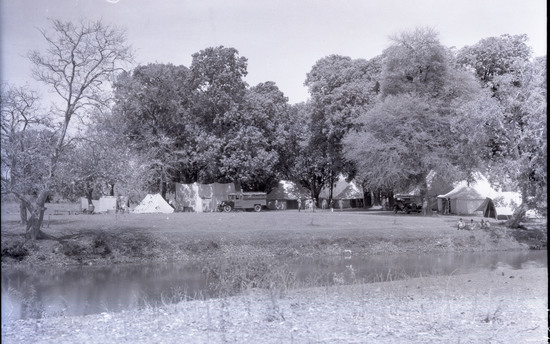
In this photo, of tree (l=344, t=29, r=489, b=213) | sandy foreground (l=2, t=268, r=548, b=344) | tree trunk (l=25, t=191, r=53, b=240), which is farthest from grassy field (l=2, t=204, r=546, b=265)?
sandy foreground (l=2, t=268, r=548, b=344)

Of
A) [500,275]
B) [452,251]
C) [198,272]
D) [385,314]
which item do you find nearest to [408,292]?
[385,314]

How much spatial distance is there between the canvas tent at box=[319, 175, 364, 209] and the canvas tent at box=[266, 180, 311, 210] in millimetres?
2500

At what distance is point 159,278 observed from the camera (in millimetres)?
21000

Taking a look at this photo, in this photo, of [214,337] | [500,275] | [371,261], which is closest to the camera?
[214,337]

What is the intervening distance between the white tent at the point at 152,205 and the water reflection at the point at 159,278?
2284 centimetres

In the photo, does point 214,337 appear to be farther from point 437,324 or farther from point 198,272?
point 198,272

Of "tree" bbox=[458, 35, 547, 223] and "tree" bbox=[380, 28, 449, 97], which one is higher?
"tree" bbox=[380, 28, 449, 97]

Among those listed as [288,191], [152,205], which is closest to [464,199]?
[288,191]

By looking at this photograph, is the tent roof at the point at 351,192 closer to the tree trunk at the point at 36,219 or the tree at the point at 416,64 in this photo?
the tree at the point at 416,64

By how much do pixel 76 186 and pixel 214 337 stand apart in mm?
18714

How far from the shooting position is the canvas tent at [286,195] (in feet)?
213

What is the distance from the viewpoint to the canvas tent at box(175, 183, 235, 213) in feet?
171

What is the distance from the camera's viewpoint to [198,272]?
22.1 meters

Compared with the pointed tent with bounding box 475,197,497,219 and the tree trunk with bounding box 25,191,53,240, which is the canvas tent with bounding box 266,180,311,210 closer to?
the pointed tent with bounding box 475,197,497,219
